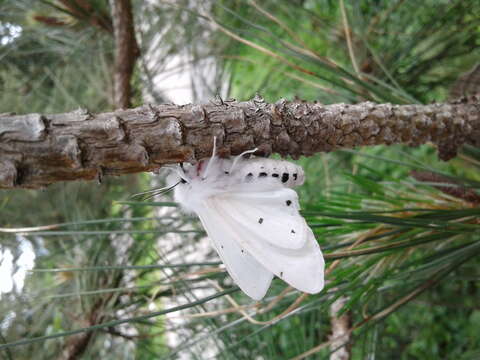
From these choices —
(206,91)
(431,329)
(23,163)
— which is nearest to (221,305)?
(206,91)

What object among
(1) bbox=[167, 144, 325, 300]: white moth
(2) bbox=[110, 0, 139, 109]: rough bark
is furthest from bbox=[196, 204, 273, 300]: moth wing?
(2) bbox=[110, 0, 139, 109]: rough bark

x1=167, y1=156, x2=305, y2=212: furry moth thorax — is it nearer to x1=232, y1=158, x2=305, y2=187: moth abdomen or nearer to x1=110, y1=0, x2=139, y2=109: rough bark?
x1=232, y1=158, x2=305, y2=187: moth abdomen

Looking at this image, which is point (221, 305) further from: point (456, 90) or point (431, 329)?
point (431, 329)

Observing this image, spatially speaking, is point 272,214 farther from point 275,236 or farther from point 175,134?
point 175,134

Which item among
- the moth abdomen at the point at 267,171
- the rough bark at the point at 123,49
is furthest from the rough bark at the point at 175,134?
the rough bark at the point at 123,49

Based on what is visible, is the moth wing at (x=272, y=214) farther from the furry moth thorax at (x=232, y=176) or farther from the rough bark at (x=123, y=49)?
the rough bark at (x=123, y=49)

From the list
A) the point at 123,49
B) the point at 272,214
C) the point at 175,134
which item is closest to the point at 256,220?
the point at 272,214
